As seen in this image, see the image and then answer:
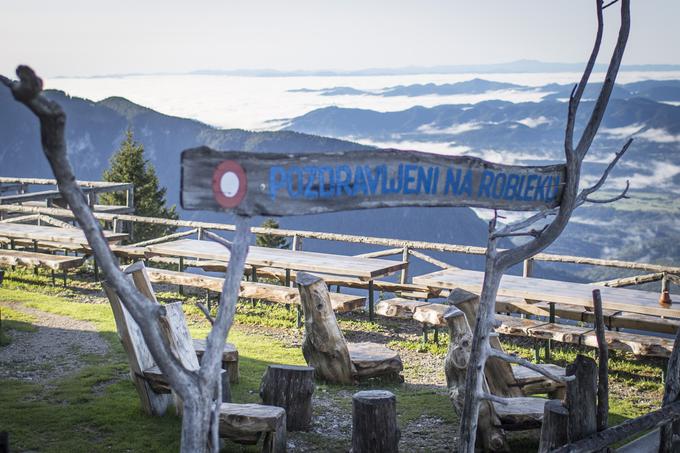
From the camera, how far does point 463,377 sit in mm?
6426

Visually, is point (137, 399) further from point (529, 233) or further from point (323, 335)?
point (529, 233)

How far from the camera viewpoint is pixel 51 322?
11.0 metres

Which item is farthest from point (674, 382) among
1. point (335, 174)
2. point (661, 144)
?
point (661, 144)

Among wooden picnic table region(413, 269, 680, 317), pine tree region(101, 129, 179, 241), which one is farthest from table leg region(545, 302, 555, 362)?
pine tree region(101, 129, 179, 241)

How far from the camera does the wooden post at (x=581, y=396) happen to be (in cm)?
516

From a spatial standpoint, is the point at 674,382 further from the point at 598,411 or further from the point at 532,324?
the point at 532,324

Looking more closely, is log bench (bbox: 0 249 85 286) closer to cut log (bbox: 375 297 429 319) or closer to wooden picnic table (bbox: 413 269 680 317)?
cut log (bbox: 375 297 429 319)

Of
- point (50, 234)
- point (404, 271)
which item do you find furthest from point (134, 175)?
point (404, 271)

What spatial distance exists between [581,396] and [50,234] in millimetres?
10118

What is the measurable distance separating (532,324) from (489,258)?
13.7 feet

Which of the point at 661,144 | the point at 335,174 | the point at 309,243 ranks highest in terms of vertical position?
the point at 661,144

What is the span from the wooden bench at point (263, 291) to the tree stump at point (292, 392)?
320 cm

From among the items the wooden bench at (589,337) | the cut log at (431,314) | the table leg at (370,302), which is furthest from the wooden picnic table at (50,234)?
the wooden bench at (589,337)

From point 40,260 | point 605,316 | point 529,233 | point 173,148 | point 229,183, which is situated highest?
point 173,148
